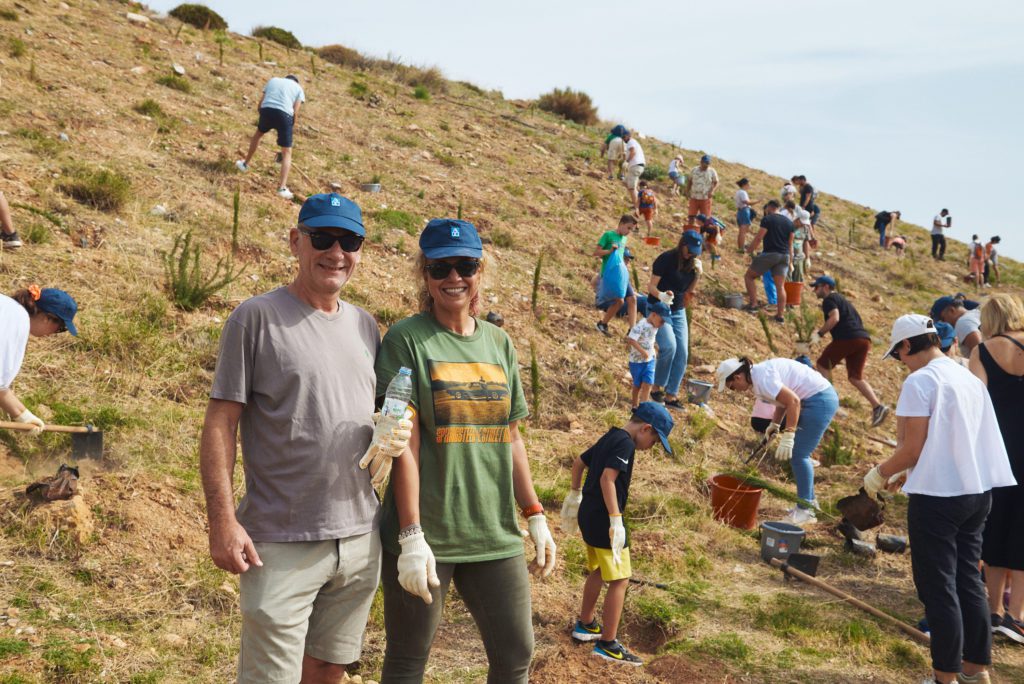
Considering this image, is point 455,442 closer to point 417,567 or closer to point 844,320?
point 417,567

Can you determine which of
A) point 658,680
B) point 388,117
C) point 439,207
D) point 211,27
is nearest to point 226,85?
point 388,117

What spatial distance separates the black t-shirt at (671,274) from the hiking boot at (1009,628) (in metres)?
4.26

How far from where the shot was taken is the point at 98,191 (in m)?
8.45

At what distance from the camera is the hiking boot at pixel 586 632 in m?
4.36

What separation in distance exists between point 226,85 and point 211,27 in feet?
24.4

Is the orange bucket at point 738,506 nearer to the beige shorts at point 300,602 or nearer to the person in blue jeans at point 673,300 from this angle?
the person in blue jeans at point 673,300

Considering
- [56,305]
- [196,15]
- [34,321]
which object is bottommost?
[34,321]

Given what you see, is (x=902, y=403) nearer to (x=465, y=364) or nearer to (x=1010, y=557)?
(x=1010, y=557)

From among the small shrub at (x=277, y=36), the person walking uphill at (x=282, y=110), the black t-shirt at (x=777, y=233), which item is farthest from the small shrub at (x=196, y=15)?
the black t-shirt at (x=777, y=233)

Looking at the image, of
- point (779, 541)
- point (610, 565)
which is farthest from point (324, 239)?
point (779, 541)

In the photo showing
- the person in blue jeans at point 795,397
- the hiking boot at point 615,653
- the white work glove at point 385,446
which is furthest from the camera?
the person in blue jeans at point 795,397

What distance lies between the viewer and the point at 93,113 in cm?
1064

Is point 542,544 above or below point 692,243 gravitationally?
below

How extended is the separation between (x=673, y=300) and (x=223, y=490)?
661 cm
